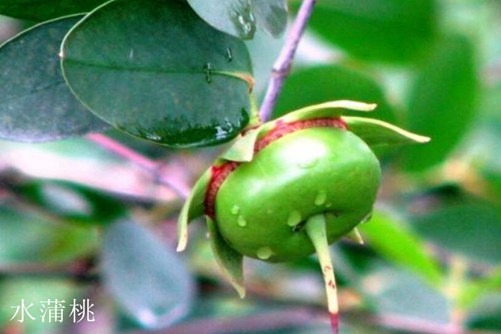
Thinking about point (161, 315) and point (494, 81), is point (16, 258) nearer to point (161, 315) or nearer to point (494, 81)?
point (161, 315)

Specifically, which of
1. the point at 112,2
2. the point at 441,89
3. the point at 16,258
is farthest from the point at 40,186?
the point at 112,2

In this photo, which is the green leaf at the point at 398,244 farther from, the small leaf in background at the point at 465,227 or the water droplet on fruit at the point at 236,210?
the water droplet on fruit at the point at 236,210

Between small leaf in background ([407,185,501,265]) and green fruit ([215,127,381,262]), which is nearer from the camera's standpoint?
green fruit ([215,127,381,262])

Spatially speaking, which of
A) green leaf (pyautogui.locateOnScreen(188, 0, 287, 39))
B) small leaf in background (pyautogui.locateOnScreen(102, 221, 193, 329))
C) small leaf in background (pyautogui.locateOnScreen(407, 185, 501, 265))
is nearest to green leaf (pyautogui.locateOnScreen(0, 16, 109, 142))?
green leaf (pyautogui.locateOnScreen(188, 0, 287, 39))

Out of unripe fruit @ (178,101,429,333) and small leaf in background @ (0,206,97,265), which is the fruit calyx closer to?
unripe fruit @ (178,101,429,333)

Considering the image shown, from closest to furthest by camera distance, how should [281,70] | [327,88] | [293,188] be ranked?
[293,188], [281,70], [327,88]

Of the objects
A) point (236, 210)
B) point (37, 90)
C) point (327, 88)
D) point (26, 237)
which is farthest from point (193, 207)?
point (26, 237)

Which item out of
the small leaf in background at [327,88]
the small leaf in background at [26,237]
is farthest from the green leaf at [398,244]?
the small leaf in background at [26,237]

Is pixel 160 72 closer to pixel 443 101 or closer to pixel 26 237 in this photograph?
pixel 443 101
